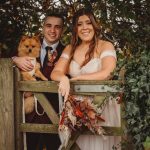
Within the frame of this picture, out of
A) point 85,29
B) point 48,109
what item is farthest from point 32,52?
point 48,109

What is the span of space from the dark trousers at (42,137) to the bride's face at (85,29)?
0.75 m

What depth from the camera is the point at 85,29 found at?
17.6 ft

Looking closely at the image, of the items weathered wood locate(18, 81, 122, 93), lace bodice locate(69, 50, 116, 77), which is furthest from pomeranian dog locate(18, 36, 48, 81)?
lace bodice locate(69, 50, 116, 77)

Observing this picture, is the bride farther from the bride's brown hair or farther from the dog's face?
the dog's face

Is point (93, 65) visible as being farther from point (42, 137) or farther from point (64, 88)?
point (42, 137)

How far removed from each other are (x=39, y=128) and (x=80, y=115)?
554 mm

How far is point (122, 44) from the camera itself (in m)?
7.46

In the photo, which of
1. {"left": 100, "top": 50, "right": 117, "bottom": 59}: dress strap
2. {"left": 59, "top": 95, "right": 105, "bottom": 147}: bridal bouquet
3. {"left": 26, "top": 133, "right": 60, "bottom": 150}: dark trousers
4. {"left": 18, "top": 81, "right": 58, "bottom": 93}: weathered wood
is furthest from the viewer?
{"left": 26, "top": 133, "right": 60, "bottom": 150}: dark trousers

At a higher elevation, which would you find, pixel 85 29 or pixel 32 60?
pixel 85 29

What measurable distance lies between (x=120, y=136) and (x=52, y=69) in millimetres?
1294

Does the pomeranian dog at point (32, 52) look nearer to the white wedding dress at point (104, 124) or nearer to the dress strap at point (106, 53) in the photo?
the white wedding dress at point (104, 124)

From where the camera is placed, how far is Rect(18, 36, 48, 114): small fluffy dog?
5161 millimetres

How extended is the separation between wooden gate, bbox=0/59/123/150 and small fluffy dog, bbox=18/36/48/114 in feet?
0.42

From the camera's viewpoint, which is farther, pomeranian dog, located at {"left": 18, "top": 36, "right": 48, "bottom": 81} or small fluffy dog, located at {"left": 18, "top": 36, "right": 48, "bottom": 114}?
pomeranian dog, located at {"left": 18, "top": 36, "right": 48, "bottom": 81}
